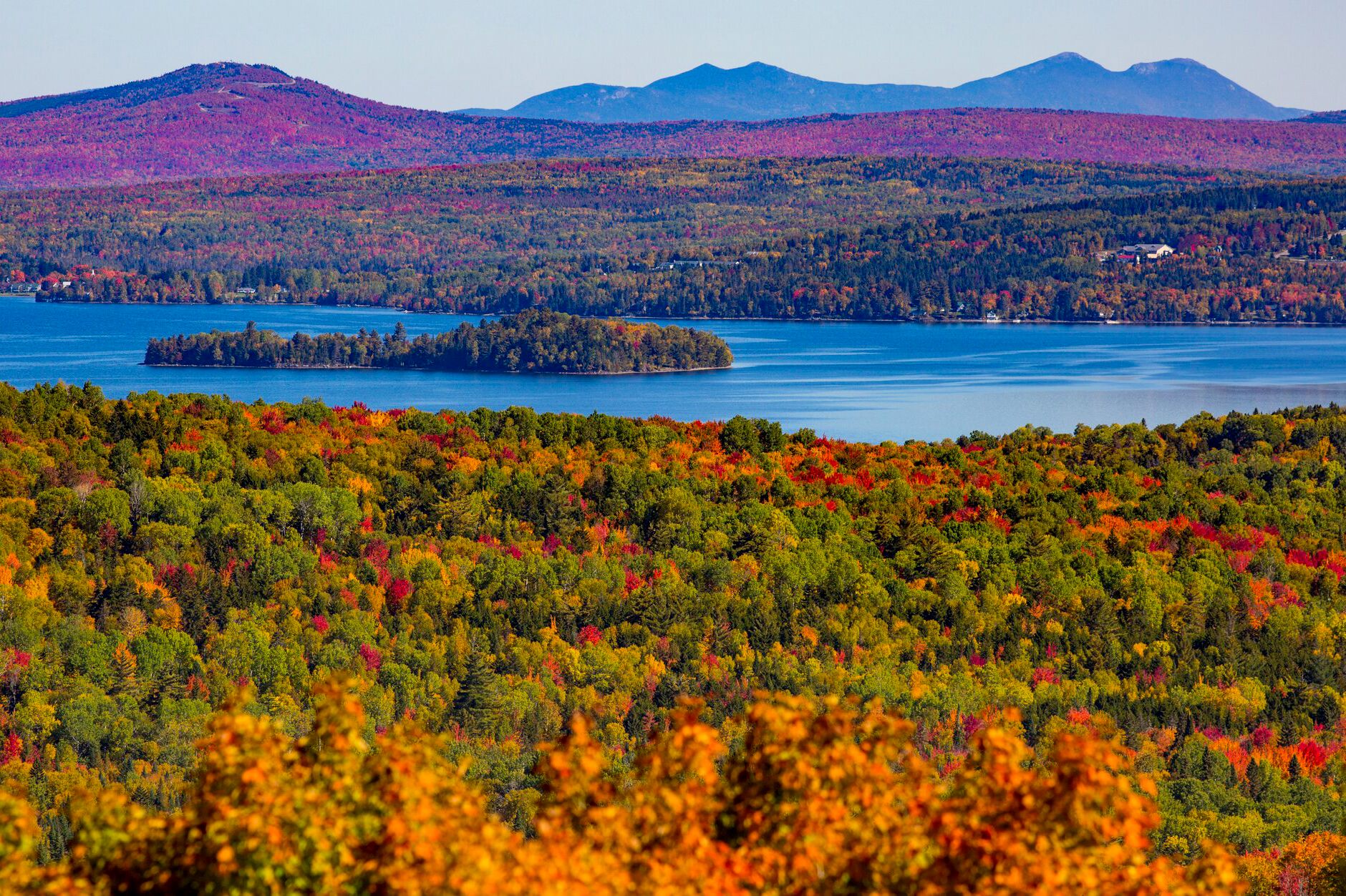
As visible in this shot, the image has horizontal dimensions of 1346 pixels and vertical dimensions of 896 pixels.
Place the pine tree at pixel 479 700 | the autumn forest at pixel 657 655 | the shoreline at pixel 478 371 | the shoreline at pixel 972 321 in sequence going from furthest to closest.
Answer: the shoreline at pixel 972 321, the shoreline at pixel 478 371, the pine tree at pixel 479 700, the autumn forest at pixel 657 655

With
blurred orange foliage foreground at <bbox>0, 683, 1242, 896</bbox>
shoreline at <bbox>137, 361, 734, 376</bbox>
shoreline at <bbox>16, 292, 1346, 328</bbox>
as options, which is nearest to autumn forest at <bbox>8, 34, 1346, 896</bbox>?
blurred orange foliage foreground at <bbox>0, 683, 1242, 896</bbox>

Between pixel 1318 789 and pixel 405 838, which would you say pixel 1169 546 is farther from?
pixel 405 838

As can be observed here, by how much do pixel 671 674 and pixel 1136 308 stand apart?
161 m

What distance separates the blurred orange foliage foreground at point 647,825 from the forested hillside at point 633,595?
12279mm

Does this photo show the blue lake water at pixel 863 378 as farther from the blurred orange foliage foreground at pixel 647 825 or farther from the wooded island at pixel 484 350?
the blurred orange foliage foreground at pixel 647 825

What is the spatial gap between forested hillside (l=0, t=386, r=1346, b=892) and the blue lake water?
38.7 metres

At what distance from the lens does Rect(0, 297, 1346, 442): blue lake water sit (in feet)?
338

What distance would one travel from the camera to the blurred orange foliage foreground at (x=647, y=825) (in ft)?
34.0

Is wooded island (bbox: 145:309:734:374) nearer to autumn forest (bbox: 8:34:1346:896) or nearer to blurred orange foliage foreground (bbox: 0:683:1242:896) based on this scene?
autumn forest (bbox: 8:34:1346:896)

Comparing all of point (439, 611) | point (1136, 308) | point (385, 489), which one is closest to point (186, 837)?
point (439, 611)

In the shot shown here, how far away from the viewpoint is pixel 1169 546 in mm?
48781

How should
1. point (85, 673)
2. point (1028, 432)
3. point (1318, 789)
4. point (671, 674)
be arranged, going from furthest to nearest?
point (1028, 432) < point (671, 674) < point (85, 673) < point (1318, 789)

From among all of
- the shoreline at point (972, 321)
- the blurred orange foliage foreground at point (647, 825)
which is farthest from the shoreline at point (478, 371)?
the blurred orange foliage foreground at point (647, 825)

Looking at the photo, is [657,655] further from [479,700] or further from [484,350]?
[484,350]
